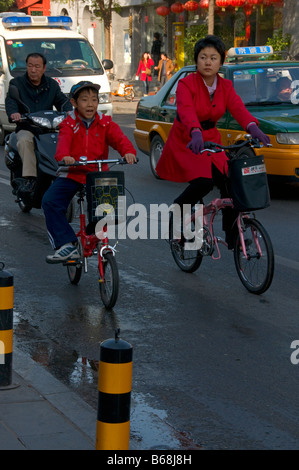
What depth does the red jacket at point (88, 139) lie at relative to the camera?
724 cm

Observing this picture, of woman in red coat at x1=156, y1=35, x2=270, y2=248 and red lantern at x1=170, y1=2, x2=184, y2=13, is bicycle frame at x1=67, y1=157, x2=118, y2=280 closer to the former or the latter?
woman in red coat at x1=156, y1=35, x2=270, y2=248

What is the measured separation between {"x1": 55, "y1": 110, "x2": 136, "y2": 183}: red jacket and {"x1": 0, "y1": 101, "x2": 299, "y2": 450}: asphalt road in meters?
1.00

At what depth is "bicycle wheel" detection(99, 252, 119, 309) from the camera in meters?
6.83

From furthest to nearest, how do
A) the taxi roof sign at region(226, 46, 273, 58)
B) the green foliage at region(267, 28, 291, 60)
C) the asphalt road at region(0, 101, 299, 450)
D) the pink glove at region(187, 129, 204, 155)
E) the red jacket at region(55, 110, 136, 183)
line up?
the green foliage at region(267, 28, 291, 60) < the taxi roof sign at region(226, 46, 273, 58) < the red jacket at region(55, 110, 136, 183) < the pink glove at region(187, 129, 204, 155) < the asphalt road at region(0, 101, 299, 450)

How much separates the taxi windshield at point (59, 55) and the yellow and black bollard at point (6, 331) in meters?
13.0

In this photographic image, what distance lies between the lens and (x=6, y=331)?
497cm

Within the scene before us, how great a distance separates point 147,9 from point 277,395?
1648 inches

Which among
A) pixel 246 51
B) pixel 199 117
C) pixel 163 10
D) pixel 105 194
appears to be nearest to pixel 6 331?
pixel 105 194

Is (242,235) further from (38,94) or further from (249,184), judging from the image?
(38,94)

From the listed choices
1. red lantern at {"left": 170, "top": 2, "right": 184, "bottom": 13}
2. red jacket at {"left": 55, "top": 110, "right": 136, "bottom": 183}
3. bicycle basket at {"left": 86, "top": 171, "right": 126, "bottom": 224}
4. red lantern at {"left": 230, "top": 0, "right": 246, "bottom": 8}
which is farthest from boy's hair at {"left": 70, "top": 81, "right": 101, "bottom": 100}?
red lantern at {"left": 170, "top": 2, "right": 184, "bottom": 13}

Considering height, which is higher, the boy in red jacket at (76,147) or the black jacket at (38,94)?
the black jacket at (38,94)

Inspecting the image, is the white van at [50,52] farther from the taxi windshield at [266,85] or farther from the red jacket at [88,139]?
the red jacket at [88,139]

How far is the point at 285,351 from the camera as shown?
5961 millimetres

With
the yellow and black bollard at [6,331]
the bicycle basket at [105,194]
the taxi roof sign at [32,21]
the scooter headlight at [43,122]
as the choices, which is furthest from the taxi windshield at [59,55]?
the yellow and black bollard at [6,331]
